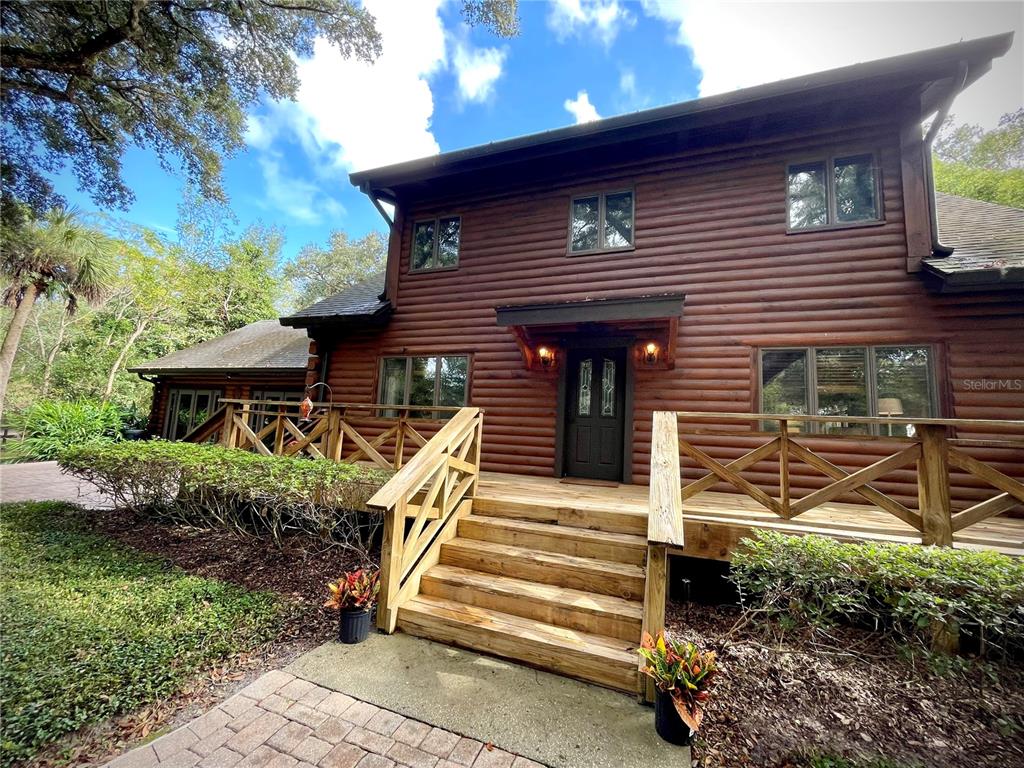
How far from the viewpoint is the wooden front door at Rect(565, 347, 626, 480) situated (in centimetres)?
607

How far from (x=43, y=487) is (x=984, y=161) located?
3372cm

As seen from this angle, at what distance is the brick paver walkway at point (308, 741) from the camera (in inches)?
72.9

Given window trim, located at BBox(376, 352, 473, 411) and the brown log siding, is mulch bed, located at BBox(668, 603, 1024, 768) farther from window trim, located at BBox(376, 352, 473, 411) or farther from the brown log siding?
window trim, located at BBox(376, 352, 473, 411)

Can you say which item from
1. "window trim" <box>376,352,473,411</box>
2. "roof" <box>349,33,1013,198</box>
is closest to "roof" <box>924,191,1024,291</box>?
"roof" <box>349,33,1013,198</box>

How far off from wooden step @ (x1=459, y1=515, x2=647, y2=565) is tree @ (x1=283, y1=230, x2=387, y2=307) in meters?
25.6

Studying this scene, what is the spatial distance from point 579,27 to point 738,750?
36.0 ft

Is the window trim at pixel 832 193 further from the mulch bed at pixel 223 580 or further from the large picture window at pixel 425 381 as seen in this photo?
the mulch bed at pixel 223 580

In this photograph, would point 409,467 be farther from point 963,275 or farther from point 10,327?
point 10,327

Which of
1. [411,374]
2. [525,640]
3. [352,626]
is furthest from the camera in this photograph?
[411,374]

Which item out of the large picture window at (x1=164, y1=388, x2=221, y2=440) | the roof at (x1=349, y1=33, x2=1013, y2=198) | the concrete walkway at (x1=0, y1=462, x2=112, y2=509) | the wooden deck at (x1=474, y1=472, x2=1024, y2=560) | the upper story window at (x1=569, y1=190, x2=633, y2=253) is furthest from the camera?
the large picture window at (x1=164, y1=388, x2=221, y2=440)

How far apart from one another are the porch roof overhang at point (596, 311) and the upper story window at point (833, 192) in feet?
7.64

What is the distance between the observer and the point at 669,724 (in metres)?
2.04

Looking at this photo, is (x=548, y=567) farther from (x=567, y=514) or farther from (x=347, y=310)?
(x=347, y=310)

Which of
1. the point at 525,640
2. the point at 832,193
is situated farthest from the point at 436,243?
the point at 525,640
